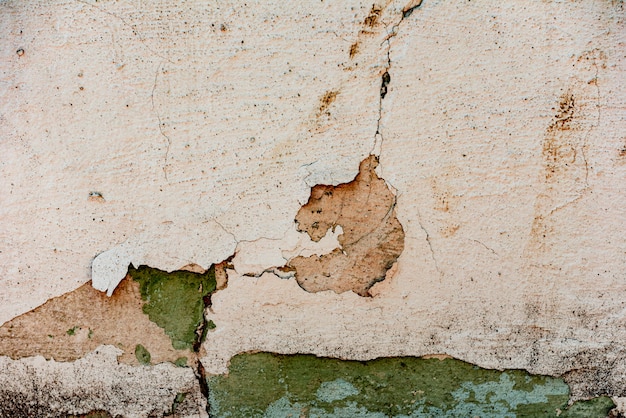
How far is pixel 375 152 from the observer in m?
1.57

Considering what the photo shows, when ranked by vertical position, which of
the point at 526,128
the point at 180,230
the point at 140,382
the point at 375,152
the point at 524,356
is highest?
the point at 526,128

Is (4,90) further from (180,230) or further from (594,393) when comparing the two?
(594,393)

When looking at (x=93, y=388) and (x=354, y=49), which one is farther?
(x=93, y=388)

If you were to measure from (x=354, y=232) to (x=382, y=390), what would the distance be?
57cm

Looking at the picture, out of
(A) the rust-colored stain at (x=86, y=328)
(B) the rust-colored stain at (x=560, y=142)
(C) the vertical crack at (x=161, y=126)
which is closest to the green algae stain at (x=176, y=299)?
(A) the rust-colored stain at (x=86, y=328)

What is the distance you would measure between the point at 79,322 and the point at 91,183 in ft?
1.58

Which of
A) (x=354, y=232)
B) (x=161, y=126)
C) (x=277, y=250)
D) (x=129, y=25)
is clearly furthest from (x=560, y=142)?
(x=129, y=25)

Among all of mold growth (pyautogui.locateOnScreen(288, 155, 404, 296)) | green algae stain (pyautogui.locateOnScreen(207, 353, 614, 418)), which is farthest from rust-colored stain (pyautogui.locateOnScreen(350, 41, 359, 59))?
green algae stain (pyautogui.locateOnScreen(207, 353, 614, 418))

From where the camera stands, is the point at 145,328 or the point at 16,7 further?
the point at 145,328

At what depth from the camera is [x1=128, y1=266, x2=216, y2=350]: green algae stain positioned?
1626 millimetres

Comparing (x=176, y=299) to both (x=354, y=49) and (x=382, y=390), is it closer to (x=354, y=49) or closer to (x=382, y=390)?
(x=382, y=390)

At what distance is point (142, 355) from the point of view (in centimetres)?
167

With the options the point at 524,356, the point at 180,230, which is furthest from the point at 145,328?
the point at 524,356

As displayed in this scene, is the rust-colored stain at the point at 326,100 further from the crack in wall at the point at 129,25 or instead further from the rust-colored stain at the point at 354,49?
the crack in wall at the point at 129,25
